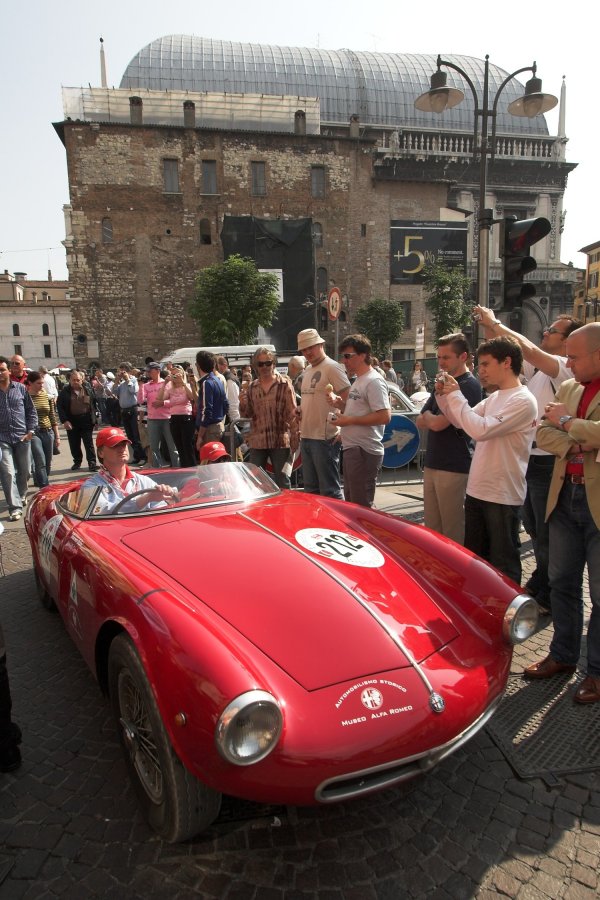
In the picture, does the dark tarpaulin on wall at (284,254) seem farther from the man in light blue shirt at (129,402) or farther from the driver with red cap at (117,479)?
the driver with red cap at (117,479)

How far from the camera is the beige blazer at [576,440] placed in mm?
2636

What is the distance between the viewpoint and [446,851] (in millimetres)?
1936

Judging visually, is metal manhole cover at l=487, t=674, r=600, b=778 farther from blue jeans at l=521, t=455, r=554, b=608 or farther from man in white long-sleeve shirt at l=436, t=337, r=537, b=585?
blue jeans at l=521, t=455, r=554, b=608

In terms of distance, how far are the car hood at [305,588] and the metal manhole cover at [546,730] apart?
645 mm

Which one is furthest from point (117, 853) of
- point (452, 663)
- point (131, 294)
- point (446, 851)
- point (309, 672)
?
point (131, 294)

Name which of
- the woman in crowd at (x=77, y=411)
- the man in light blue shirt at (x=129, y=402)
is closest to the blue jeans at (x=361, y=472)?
the woman in crowd at (x=77, y=411)

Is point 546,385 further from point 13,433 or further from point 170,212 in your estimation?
point 170,212

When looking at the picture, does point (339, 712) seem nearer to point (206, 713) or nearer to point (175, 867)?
point (206, 713)

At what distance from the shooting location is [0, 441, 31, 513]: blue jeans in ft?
23.0

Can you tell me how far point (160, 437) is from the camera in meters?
8.92

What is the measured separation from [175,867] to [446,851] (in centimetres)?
94

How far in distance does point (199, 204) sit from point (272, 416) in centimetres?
3704

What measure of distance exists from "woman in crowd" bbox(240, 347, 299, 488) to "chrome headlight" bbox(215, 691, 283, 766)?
4.17 m

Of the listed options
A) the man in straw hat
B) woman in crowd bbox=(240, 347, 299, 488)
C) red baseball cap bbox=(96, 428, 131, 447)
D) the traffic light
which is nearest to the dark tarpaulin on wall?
woman in crowd bbox=(240, 347, 299, 488)
